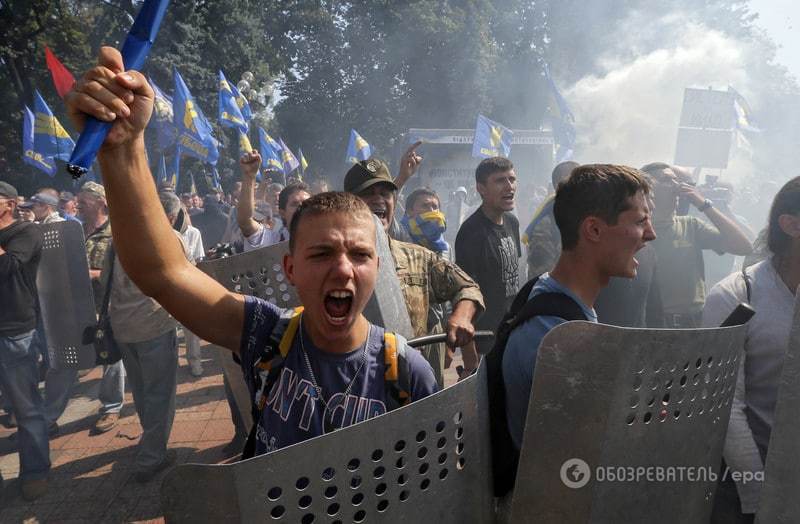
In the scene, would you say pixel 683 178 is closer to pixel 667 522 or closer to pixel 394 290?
pixel 394 290

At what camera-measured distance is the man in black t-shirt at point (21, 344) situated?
12.7 ft

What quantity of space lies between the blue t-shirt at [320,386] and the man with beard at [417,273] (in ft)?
4.03

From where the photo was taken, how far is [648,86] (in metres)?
41.8

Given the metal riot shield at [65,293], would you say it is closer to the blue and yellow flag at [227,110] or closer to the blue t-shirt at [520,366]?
the blue t-shirt at [520,366]

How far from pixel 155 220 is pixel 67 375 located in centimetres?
435

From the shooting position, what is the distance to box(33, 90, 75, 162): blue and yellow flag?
10711mm

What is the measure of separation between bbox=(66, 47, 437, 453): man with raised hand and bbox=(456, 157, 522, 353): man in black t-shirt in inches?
94.8

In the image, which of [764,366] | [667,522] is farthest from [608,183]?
[667,522]

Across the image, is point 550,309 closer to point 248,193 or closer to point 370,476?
point 370,476

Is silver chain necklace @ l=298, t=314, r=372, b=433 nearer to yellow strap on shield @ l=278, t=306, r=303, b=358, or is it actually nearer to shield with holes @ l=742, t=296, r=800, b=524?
yellow strap on shield @ l=278, t=306, r=303, b=358

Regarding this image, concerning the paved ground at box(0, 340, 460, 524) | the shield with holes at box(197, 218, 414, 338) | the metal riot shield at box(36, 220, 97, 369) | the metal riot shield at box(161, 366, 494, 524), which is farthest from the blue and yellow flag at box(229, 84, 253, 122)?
the metal riot shield at box(161, 366, 494, 524)

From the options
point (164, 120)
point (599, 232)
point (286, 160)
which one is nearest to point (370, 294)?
point (599, 232)

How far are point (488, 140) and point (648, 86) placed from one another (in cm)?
3596

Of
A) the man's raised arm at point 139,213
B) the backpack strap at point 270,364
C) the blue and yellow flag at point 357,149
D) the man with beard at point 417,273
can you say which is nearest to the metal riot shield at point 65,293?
the man with beard at point 417,273
